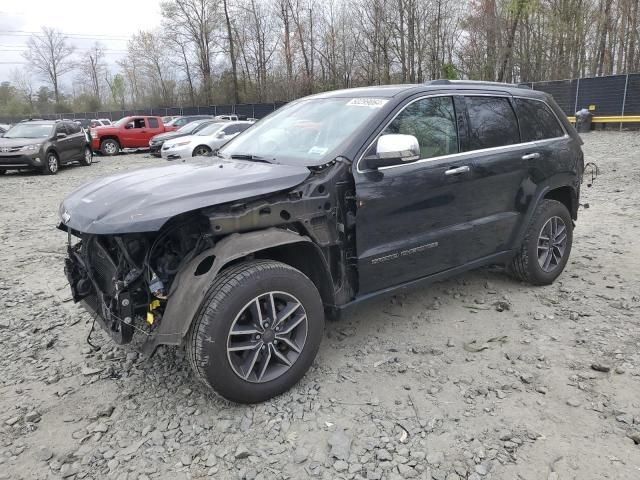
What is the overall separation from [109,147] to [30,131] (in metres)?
5.95

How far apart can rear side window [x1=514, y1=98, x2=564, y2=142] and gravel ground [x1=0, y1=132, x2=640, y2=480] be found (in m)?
1.44

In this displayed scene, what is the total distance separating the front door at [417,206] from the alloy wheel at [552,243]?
46.2 inches

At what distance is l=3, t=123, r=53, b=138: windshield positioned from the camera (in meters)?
15.1

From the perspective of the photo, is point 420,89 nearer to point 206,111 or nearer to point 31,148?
point 31,148

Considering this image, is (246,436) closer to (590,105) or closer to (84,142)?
(84,142)

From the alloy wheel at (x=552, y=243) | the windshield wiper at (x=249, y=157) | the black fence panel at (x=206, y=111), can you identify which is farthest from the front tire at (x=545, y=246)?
the black fence panel at (x=206, y=111)

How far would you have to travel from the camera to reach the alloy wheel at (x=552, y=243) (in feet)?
15.6

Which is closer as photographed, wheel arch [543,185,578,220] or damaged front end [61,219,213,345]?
damaged front end [61,219,213,345]

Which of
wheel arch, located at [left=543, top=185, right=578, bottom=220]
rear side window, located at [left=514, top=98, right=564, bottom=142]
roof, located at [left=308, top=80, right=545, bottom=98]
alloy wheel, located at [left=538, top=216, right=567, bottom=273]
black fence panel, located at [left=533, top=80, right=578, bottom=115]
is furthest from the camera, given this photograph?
black fence panel, located at [left=533, top=80, right=578, bottom=115]

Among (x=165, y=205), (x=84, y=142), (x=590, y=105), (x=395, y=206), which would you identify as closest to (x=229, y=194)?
(x=165, y=205)

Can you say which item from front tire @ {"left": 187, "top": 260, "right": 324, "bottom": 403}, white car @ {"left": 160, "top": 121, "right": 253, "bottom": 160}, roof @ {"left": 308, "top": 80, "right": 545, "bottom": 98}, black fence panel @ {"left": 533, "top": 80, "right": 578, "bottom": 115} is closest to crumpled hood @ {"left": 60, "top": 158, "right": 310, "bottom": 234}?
front tire @ {"left": 187, "top": 260, "right": 324, "bottom": 403}

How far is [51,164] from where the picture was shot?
49.5 feet

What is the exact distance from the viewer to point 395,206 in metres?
3.47

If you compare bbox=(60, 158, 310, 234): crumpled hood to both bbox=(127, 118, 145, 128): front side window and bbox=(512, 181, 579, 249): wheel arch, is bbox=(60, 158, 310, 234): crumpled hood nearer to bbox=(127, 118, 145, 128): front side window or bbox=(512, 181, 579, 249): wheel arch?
bbox=(512, 181, 579, 249): wheel arch
